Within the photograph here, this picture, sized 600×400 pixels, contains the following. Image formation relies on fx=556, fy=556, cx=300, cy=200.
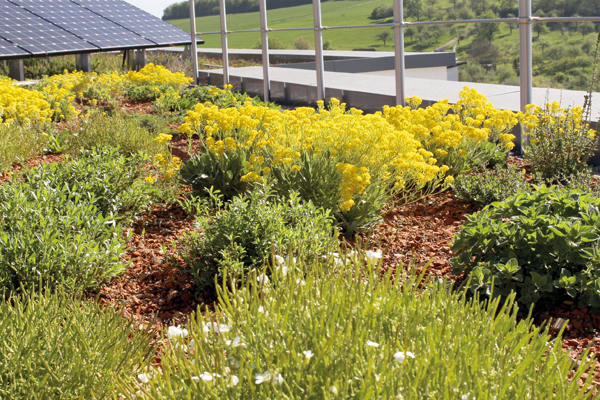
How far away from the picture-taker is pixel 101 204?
431cm

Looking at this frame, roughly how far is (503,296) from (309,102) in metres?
7.38

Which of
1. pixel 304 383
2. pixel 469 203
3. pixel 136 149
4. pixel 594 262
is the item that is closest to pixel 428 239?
pixel 469 203

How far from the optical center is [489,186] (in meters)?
4.36

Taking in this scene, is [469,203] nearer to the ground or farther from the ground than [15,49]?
nearer to the ground

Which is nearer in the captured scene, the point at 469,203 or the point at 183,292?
the point at 183,292

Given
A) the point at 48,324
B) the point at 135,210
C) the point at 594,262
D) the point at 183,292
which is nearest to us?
the point at 48,324

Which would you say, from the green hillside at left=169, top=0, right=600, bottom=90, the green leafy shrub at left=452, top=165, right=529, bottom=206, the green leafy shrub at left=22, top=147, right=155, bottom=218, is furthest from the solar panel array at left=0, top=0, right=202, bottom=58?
the green leafy shrub at left=452, top=165, right=529, bottom=206

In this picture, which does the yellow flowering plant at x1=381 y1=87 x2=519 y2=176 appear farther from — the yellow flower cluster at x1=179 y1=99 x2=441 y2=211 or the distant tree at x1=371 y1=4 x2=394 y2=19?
the distant tree at x1=371 y1=4 x2=394 y2=19

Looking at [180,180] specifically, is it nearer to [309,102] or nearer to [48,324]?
[48,324]

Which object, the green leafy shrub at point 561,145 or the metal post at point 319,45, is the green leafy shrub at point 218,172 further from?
the metal post at point 319,45

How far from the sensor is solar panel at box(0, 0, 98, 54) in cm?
1331

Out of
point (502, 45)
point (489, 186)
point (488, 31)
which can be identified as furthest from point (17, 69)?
point (502, 45)

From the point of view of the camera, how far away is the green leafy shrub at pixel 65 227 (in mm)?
3096

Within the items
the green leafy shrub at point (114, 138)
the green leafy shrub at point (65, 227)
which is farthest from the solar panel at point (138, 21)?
the green leafy shrub at point (65, 227)
